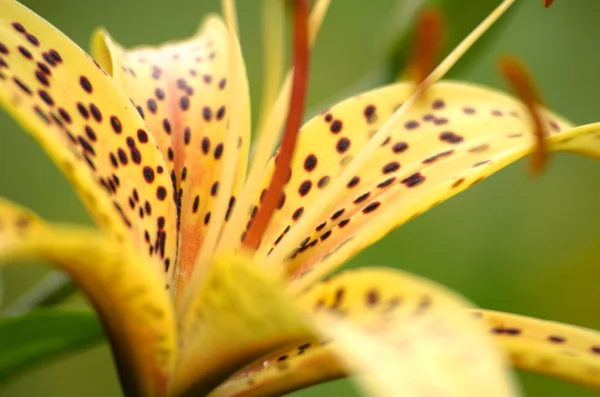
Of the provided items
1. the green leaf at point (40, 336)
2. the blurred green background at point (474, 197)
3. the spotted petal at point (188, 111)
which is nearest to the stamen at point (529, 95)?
the spotted petal at point (188, 111)

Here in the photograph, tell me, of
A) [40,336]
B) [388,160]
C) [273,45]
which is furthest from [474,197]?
[40,336]

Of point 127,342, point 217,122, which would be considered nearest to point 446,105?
point 217,122

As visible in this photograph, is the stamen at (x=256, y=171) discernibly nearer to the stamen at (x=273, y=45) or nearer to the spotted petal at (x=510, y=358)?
the stamen at (x=273, y=45)

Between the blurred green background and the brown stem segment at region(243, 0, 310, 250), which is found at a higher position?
the blurred green background

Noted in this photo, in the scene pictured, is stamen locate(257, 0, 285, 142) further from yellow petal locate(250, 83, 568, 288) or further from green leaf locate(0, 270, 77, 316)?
green leaf locate(0, 270, 77, 316)

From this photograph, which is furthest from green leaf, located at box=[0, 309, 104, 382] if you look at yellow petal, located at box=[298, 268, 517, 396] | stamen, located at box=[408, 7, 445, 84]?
stamen, located at box=[408, 7, 445, 84]

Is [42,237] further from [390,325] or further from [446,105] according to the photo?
[446,105]
